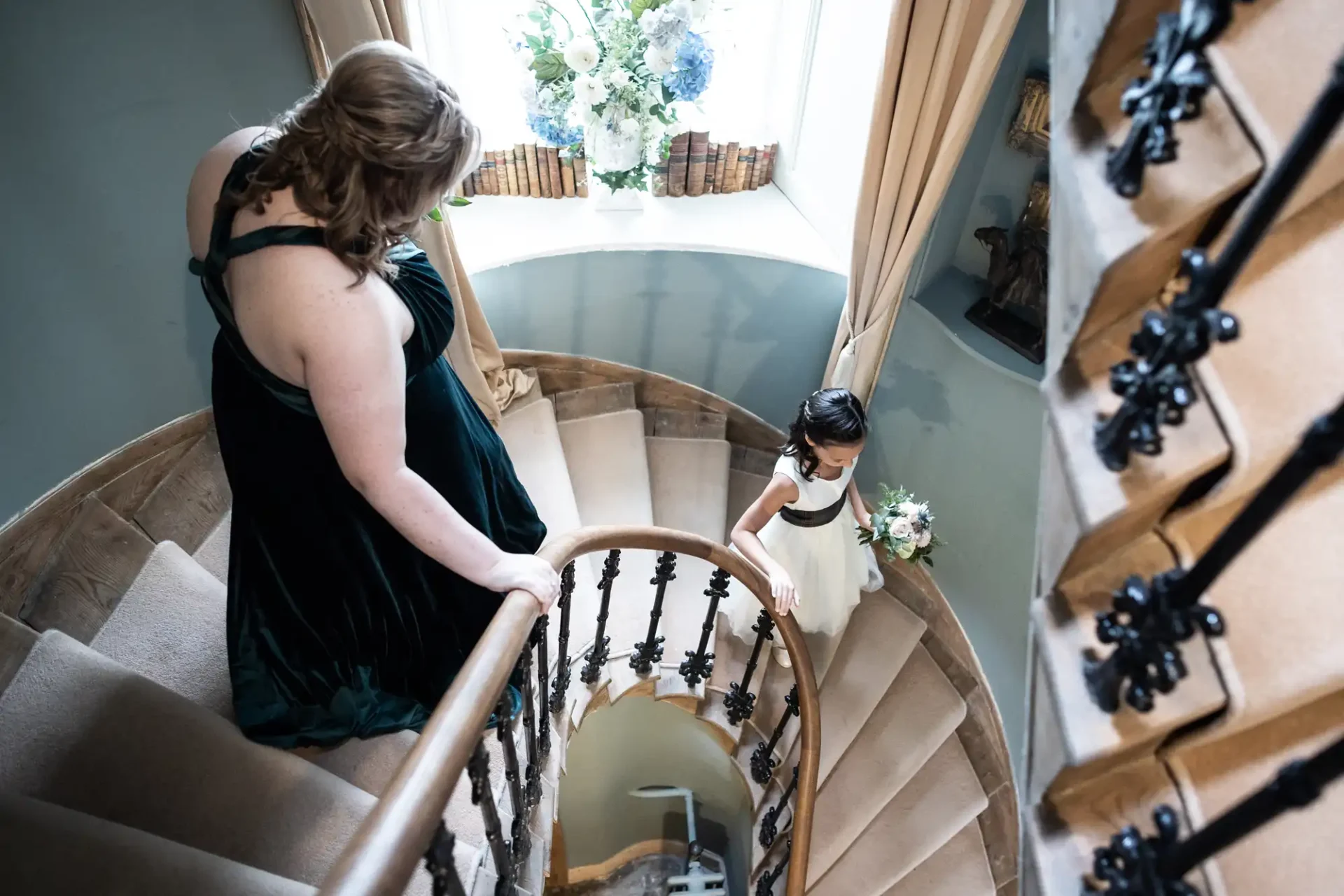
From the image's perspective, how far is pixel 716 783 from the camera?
4.78 meters

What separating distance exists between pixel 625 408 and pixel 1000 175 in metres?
1.85

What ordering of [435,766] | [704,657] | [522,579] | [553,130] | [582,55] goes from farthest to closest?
[553,130] → [582,55] → [704,657] → [522,579] → [435,766]

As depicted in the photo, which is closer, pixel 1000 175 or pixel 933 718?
pixel 1000 175

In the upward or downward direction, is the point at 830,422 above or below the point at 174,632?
above

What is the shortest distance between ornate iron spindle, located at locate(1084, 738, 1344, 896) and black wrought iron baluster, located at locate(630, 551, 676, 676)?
1.68 metres

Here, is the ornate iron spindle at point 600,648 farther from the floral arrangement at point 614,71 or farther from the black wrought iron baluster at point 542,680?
the floral arrangement at point 614,71

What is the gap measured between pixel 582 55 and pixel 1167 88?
2.66 metres

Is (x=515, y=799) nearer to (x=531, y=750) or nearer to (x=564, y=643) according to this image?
(x=531, y=750)

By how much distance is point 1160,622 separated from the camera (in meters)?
0.95

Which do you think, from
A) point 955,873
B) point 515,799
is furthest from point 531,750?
point 955,873

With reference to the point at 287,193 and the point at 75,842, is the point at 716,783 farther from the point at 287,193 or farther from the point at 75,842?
the point at 287,193

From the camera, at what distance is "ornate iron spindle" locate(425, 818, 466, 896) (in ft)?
3.66

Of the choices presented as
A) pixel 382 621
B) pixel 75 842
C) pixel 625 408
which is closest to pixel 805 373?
pixel 625 408

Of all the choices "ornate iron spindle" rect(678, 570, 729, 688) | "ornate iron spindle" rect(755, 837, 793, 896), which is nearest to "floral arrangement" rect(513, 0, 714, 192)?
"ornate iron spindle" rect(678, 570, 729, 688)
